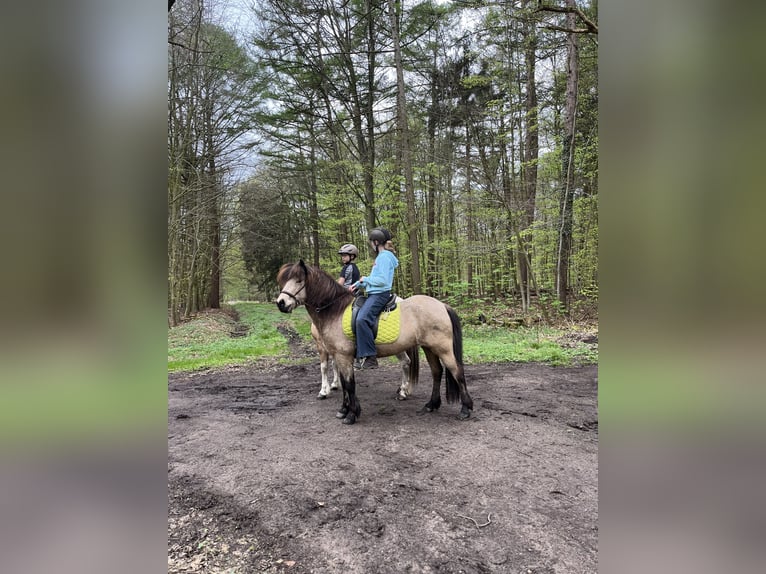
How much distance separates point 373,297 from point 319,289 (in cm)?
59

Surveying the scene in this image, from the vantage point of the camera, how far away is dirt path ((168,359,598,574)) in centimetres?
183

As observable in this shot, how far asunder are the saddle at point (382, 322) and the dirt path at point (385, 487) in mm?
922

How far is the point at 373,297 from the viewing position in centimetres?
379

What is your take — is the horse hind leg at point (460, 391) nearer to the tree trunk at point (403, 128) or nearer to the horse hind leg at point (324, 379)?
the horse hind leg at point (324, 379)

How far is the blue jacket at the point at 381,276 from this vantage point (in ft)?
12.3

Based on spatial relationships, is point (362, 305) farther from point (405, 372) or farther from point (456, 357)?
point (405, 372)

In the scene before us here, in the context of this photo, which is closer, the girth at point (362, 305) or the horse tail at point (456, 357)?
the girth at point (362, 305)

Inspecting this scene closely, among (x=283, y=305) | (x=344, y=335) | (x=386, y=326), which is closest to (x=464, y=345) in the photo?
(x=386, y=326)

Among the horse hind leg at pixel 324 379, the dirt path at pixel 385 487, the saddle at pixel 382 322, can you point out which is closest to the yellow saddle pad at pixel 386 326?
the saddle at pixel 382 322
